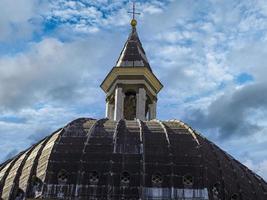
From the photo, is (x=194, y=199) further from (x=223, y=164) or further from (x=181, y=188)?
(x=223, y=164)

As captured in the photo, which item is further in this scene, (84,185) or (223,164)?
(223,164)

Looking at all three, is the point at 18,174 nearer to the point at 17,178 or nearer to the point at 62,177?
the point at 17,178

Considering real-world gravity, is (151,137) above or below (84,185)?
above

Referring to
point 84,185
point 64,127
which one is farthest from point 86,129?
point 84,185

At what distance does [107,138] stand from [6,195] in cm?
738

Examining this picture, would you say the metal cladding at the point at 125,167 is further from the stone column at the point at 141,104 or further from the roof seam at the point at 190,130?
the stone column at the point at 141,104

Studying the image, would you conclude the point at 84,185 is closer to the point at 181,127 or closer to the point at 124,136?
the point at 124,136

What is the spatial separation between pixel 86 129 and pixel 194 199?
9.38 m

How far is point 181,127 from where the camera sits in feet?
185

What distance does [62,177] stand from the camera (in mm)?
50969

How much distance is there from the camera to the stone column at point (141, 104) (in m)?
65.1

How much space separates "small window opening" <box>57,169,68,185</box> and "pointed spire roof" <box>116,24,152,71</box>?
17.5m

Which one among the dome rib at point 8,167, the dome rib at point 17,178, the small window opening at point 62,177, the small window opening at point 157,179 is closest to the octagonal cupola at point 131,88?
the dome rib at point 8,167

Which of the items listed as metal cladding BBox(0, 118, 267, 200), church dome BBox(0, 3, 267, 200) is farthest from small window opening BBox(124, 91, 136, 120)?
metal cladding BBox(0, 118, 267, 200)
